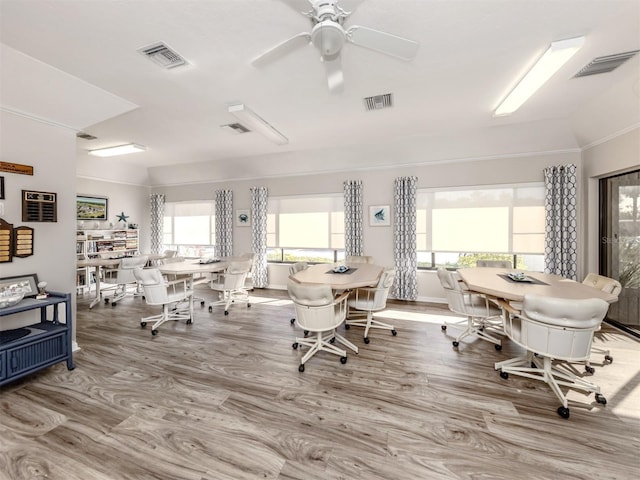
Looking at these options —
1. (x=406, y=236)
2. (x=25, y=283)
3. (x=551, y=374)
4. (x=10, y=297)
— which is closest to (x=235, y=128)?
(x=25, y=283)

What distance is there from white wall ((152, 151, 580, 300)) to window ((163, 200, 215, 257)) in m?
0.34

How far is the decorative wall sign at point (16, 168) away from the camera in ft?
8.09

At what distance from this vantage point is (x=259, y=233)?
6.32 m

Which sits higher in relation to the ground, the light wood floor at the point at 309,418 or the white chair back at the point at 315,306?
the white chair back at the point at 315,306

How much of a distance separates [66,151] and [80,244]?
4035 mm

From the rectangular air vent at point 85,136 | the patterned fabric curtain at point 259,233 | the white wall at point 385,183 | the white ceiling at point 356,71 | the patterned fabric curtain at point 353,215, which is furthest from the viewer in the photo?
the patterned fabric curtain at point 259,233

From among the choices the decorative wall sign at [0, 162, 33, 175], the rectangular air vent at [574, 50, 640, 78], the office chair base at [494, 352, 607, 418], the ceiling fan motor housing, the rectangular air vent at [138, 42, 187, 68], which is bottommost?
the office chair base at [494, 352, 607, 418]

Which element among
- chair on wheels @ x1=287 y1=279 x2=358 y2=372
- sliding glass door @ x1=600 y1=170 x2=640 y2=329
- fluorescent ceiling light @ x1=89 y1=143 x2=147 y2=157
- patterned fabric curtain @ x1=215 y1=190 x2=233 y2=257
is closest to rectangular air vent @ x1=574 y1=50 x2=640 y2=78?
sliding glass door @ x1=600 y1=170 x2=640 y2=329

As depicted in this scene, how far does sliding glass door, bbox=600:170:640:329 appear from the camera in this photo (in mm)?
3611

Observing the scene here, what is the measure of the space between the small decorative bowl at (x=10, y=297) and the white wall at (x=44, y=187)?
29cm

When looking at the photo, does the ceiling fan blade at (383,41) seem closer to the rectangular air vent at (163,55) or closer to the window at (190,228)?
the rectangular air vent at (163,55)

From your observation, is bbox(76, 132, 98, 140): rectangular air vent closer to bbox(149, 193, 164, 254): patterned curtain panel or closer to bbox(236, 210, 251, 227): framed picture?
bbox(149, 193, 164, 254): patterned curtain panel

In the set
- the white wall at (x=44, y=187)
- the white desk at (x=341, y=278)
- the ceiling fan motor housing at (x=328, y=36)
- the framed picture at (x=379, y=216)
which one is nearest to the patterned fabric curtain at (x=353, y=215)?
the framed picture at (x=379, y=216)

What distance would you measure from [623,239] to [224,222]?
7485 mm
